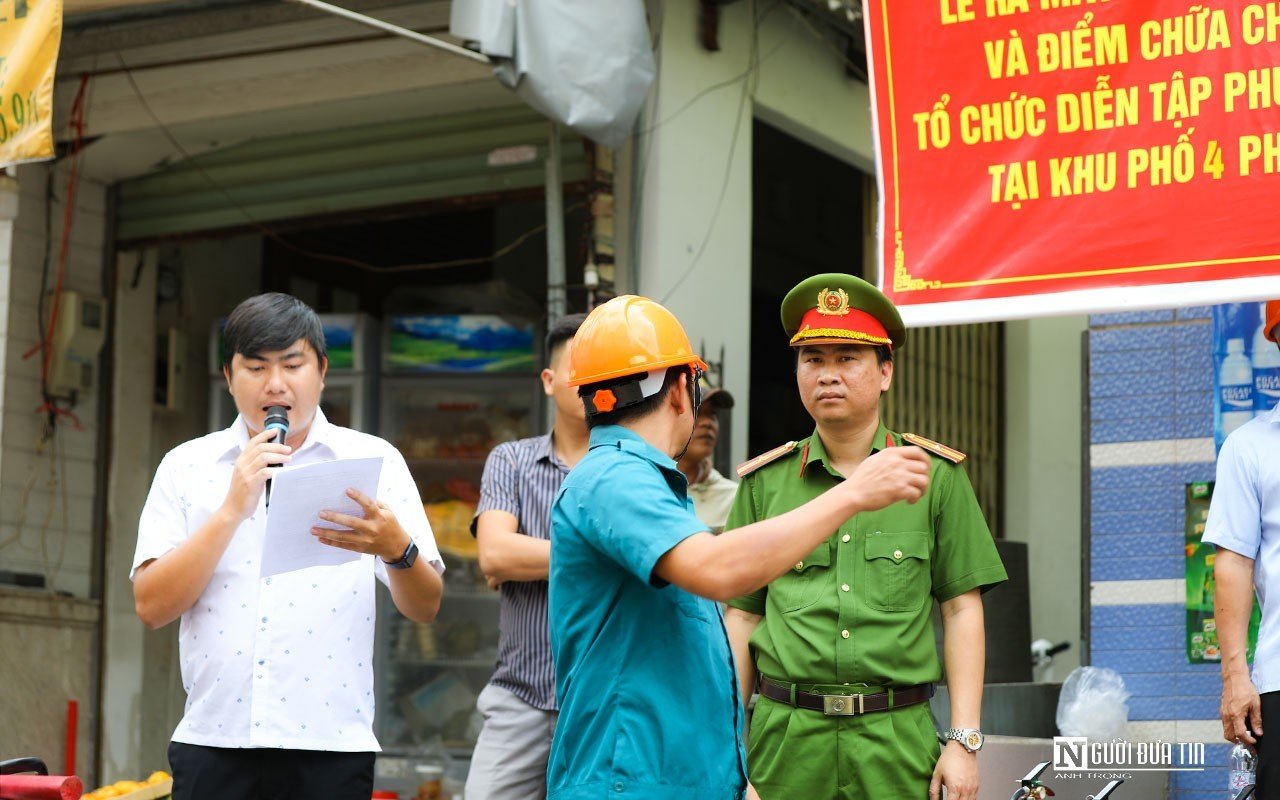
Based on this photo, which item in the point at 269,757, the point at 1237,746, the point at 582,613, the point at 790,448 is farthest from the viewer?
the point at 1237,746

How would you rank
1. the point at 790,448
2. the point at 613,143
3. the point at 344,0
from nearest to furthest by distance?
the point at 790,448, the point at 613,143, the point at 344,0

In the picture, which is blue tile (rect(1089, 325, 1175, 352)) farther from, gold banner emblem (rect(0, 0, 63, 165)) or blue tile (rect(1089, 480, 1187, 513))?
gold banner emblem (rect(0, 0, 63, 165))

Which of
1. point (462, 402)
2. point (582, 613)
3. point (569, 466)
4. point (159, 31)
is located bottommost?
point (582, 613)

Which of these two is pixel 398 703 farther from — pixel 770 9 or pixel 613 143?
pixel 770 9

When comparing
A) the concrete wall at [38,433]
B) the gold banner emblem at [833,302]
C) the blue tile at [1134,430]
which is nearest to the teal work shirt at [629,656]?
the gold banner emblem at [833,302]

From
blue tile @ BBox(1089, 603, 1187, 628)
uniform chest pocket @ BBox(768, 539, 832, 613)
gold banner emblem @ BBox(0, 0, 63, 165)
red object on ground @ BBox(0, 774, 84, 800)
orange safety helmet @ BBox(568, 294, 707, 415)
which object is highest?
gold banner emblem @ BBox(0, 0, 63, 165)

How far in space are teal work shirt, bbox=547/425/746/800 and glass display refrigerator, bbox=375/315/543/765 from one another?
5.62 m

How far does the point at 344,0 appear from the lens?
7.89 metres

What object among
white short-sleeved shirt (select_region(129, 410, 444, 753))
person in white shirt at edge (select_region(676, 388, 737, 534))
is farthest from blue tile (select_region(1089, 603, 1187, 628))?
white short-sleeved shirt (select_region(129, 410, 444, 753))

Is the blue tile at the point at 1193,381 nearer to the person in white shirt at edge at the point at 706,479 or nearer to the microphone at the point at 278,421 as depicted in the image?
the person in white shirt at edge at the point at 706,479

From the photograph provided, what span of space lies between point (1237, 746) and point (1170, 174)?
168cm

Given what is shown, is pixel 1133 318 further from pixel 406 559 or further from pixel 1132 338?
pixel 406 559

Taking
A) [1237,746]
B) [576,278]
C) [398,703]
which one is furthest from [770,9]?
[1237,746]

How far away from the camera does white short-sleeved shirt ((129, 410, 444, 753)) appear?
12.4ft
